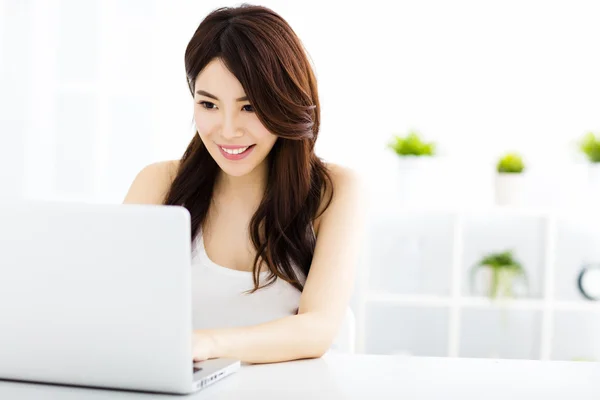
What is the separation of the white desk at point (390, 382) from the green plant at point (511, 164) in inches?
94.5

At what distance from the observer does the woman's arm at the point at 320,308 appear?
145cm

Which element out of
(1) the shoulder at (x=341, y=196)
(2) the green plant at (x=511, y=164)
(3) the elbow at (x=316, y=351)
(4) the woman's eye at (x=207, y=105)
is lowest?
(3) the elbow at (x=316, y=351)

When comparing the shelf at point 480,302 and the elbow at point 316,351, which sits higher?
the elbow at point 316,351

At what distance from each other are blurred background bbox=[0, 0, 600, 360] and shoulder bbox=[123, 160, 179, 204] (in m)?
1.69

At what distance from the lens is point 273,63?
1977mm

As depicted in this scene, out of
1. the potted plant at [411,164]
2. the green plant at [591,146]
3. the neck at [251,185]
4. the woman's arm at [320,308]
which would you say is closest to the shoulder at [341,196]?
the woman's arm at [320,308]

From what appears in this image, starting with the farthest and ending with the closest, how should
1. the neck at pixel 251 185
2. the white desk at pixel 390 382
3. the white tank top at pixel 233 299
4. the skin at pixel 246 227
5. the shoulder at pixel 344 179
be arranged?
the neck at pixel 251 185
the shoulder at pixel 344 179
the white tank top at pixel 233 299
the skin at pixel 246 227
the white desk at pixel 390 382

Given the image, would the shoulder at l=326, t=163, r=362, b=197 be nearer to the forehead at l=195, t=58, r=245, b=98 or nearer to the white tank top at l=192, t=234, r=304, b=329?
the white tank top at l=192, t=234, r=304, b=329

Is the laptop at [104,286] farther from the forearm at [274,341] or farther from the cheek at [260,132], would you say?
the cheek at [260,132]

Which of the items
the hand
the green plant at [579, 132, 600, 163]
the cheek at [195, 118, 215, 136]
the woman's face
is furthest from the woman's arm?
the green plant at [579, 132, 600, 163]

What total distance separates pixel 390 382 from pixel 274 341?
0.29 m

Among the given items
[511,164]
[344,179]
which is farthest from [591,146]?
[344,179]

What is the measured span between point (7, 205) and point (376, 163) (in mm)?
3093

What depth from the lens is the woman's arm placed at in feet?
4.74
